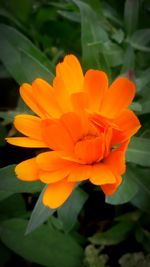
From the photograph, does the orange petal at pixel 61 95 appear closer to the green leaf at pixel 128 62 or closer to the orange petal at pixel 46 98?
the orange petal at pixel 46 98

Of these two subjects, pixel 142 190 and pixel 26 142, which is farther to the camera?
pixel 142 190

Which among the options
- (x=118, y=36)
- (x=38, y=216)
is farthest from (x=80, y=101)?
(x=118, y=36)

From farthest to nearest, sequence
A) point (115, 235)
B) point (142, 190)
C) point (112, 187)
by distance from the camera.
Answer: point (115, 235), point (142, 190), point (112, 187)

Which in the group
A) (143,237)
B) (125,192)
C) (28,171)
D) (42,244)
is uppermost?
(28,171)

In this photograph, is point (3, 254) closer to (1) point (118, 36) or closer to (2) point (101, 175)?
(2) point (101, 175)

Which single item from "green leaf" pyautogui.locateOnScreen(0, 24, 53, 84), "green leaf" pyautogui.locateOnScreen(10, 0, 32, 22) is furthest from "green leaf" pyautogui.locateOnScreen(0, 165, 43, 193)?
"green leaf" pyautogui.locateOnScreen(10, 0, 32, 22)

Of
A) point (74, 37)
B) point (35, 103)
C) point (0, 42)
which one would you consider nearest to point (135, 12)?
point (74, 37)

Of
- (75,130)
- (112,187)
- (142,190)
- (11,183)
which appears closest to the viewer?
(112,187)

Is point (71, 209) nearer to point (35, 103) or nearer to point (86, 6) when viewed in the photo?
point (35, 103)

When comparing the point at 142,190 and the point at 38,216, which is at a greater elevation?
the point at 38,216
